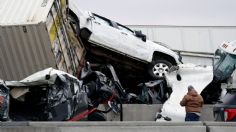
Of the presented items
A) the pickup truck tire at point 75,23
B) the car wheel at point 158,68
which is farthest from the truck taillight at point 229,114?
the car wheel at point 158,68

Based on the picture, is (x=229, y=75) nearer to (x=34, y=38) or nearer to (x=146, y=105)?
(x=146, y=105)

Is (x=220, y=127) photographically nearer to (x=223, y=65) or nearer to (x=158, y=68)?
(x=223, y=65)

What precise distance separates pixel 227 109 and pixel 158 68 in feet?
21.6

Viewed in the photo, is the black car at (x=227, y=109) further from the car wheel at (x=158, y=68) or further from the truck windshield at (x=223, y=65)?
the car wheel at (x=158, y=68)

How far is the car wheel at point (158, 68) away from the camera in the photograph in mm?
16844

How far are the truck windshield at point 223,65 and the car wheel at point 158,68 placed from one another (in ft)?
6.27

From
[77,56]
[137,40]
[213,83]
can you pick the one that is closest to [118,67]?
[137,40]

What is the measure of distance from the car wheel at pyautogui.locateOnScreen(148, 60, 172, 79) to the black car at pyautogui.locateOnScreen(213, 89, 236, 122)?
5817mm

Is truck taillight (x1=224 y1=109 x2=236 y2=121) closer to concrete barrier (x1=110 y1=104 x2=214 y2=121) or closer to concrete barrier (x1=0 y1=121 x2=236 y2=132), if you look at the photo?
concrete barrier (x1=0 y1=121 x2=236 y2=132)

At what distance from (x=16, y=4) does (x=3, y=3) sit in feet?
1.49

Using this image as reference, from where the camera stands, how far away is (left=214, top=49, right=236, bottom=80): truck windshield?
14812 millimetres

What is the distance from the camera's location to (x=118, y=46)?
16297mm

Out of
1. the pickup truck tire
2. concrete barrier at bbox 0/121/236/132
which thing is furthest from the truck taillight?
the pickup truck tire

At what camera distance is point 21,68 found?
13.4m
